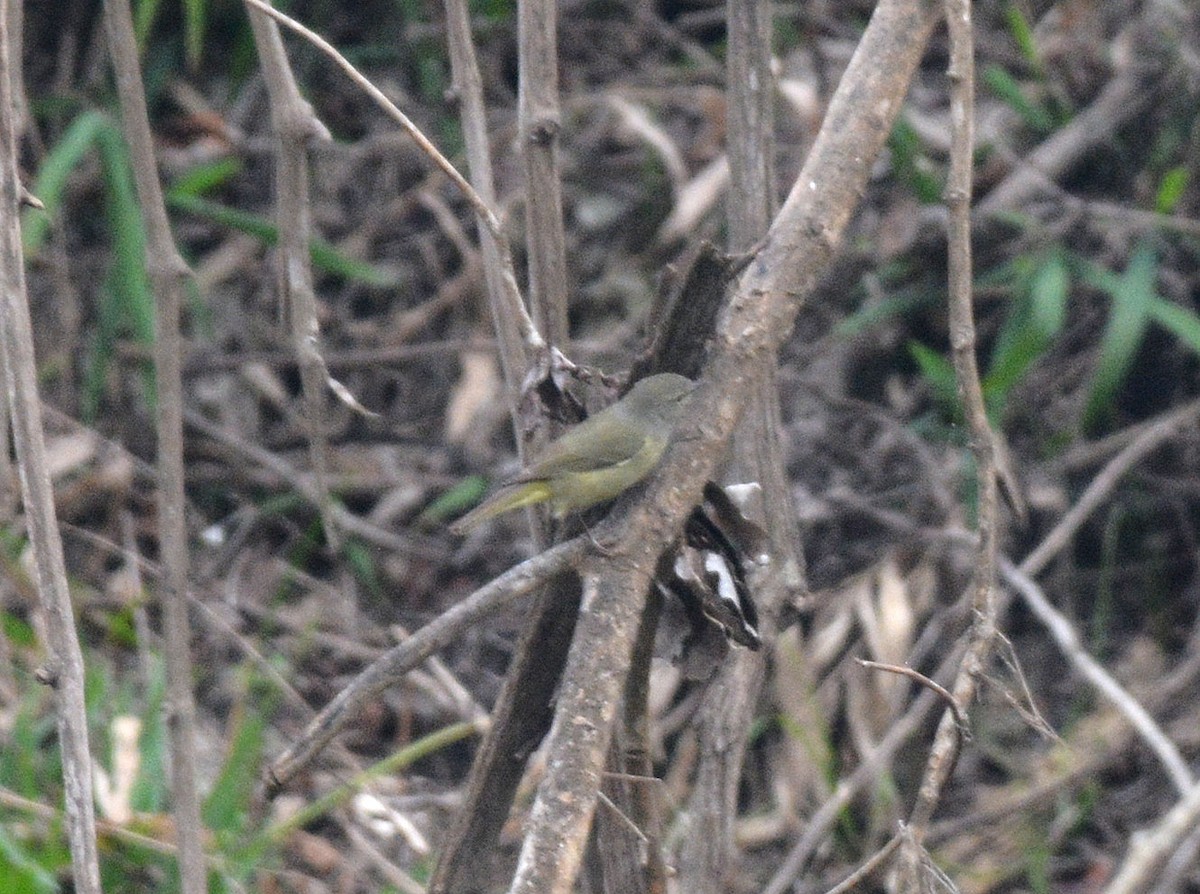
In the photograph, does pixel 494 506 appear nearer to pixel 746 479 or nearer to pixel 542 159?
pixel 746 479

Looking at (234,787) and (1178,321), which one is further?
(1178,321)

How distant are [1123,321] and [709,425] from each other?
285cm

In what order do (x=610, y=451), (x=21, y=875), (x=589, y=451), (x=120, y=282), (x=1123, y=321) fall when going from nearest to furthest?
(x=610, y=451) → (x=589, y=451) → (x=21, y=875) → (x=1123, y=321) → (x=120, y=282)

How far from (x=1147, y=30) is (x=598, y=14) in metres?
1.97

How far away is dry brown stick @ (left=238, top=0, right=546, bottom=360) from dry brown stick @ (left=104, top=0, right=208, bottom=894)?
1.33 feet

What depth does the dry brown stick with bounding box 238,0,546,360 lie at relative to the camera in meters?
2.10

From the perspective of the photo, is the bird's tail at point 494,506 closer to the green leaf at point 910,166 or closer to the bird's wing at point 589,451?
the bird's wing at point 589,451

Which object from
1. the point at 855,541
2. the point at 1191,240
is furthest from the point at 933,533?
the point at 1191,240

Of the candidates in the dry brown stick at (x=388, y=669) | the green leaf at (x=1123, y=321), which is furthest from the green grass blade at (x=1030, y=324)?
the dry brown stick at (x=388, y=669)

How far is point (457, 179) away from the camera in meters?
2.11

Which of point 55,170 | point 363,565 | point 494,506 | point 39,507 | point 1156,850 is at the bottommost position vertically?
point 1156,850

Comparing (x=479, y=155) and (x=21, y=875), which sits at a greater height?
(x=479, y=155)

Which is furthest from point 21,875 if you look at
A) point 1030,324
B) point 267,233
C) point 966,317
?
point 1030,324

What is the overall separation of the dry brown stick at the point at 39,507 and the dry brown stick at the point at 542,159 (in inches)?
30.8
